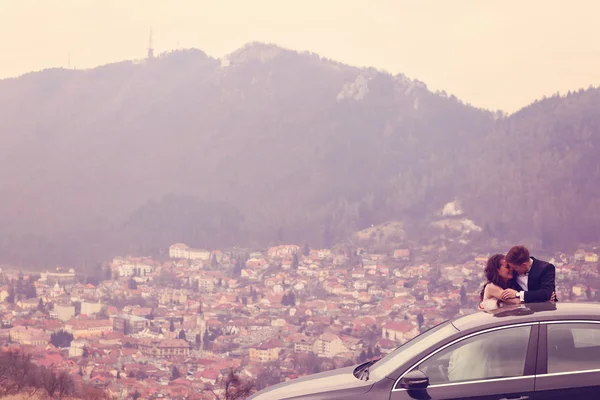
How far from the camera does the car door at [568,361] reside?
430cm

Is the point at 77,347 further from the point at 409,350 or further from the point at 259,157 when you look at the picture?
the point at 259,157

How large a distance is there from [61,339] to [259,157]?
211 feet

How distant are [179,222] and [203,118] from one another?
33.6m

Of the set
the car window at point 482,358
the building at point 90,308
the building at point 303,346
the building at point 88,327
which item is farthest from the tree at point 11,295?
the car window at point 482,358

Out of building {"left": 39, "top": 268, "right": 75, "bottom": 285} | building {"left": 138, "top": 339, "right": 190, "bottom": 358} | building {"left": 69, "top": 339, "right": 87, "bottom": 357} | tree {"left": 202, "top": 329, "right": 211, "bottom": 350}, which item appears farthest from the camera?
building {"left": 39, "top": 268, "right": 75, "bottom": 285}

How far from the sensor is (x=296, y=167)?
360 feet

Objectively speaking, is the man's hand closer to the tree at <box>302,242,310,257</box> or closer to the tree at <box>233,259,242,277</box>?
the tree at <box>233,259,242,277</box>

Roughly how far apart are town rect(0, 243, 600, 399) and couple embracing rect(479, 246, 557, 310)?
25.0m

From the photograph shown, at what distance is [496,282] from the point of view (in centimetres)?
592

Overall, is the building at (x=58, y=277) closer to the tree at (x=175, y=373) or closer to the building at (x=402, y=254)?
the building at (x=402, y=254)

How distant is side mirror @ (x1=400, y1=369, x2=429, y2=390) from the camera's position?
446 cm

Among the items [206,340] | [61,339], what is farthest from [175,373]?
[61,339]

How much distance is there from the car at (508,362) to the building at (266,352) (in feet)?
133

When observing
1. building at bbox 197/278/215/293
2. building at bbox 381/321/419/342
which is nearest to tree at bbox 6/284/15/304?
building at bbox 197/278/215/293
